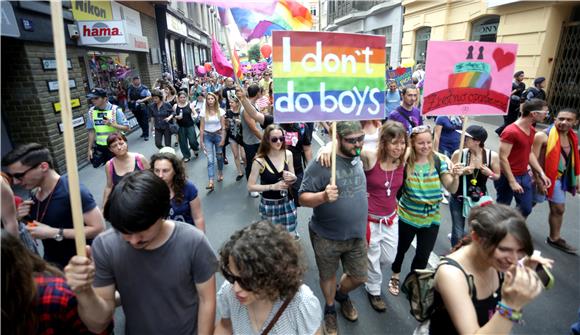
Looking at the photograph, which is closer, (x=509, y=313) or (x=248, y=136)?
(x=509, y=313)

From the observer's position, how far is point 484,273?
1.70 metres

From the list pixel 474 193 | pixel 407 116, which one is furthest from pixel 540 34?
pixel 474 193

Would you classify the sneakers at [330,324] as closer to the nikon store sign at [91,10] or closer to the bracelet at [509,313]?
the bracelet at [509,313]

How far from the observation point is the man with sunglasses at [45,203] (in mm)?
2320

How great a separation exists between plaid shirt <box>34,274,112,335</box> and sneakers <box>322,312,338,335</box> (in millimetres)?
1997

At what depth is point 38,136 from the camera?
282 inches

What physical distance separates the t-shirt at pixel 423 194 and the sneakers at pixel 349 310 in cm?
95

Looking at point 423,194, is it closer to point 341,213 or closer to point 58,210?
point 341,213

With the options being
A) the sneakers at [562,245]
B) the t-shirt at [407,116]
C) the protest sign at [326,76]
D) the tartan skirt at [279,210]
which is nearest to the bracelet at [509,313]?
the protest sign at [326,76]

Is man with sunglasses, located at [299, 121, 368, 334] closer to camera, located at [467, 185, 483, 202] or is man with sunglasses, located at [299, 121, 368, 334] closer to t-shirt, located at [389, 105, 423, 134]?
camera, located at [467, 185, 483, 202]

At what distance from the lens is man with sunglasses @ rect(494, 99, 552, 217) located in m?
3.74

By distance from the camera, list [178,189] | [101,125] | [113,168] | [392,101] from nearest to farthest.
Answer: [178,189], [113,168], [101,125], [392,101]

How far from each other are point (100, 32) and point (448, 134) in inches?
332

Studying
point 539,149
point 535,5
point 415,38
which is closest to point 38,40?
point 539,149
